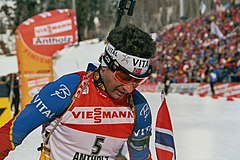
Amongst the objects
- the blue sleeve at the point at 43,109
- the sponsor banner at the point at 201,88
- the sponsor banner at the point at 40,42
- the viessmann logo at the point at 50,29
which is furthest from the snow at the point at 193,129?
the sponsor banner at the point at 201,88

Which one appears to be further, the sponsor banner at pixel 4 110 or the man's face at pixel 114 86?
the sponsor banner at pixel 4 110

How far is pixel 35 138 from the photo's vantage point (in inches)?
321

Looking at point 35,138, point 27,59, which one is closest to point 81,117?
point 35,138

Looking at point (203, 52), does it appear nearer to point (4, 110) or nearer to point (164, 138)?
point (4, 110)

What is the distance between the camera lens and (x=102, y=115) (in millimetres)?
2570

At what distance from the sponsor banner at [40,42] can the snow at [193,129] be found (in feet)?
0.88

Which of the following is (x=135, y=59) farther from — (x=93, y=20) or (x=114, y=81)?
(x=93, y=20)

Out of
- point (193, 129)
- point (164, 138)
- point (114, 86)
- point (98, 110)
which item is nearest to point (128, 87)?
point (114, 86)

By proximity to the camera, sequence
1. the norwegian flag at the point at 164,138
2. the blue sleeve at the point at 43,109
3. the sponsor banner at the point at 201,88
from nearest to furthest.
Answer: the blue sleeve at the point at 43,109
the norwegian flag at the point at 164,138
the sponsor banner at the point at 201,88

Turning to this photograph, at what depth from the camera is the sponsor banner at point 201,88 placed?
794 inches

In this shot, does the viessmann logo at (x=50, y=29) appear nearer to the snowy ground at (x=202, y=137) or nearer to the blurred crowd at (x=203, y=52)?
the snowy ground at (x=202, y=137)

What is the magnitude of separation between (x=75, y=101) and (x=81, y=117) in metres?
0.10

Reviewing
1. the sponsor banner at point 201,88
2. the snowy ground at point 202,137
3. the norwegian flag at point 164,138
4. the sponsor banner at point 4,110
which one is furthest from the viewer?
the sponsor banner at point 201,88

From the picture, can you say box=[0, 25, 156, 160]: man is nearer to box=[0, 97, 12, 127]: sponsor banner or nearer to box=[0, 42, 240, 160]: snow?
box=[0, 42, 240, 160]: snow
